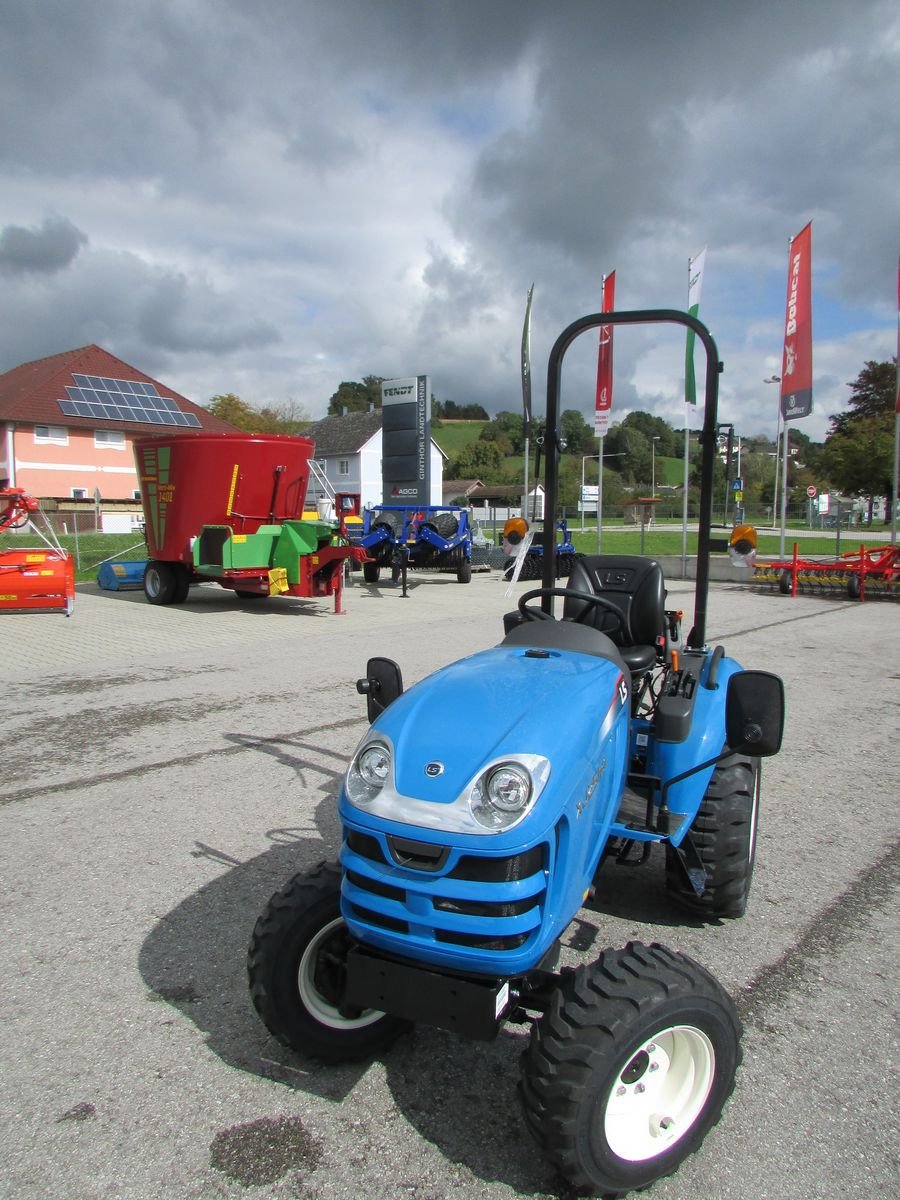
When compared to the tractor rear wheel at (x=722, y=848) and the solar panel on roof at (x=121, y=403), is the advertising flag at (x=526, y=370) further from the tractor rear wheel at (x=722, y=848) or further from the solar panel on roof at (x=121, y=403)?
the solar panel on roof at (x=121, y=403)

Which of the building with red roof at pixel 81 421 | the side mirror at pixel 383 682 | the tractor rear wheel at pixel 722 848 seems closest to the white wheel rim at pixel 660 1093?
the tractor rear wheel at pixel 722 848

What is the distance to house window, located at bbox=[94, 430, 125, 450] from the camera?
42875mm

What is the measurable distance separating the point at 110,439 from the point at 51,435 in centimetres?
278

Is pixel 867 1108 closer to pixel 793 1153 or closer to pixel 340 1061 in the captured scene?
pixel 793 1153

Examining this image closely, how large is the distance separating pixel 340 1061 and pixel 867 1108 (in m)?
1.44

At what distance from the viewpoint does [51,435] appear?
4150cm

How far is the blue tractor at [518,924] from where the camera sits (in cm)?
194

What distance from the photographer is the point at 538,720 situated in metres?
2.18

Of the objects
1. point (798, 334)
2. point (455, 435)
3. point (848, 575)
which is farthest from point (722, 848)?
point (455, 435)

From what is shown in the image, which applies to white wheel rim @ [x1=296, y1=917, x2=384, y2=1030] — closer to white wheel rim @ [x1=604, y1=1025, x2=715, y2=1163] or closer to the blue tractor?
the blue tractor

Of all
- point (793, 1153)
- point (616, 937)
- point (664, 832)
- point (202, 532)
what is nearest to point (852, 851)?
point (616, 937)

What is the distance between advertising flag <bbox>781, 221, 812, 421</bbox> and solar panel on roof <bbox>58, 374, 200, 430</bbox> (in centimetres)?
3365

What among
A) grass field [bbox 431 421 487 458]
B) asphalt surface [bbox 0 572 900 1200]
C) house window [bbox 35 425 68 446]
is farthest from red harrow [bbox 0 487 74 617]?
grass field [bbox 431 421 487 458]

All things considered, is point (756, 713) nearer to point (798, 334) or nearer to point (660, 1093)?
point (660, 1093)
